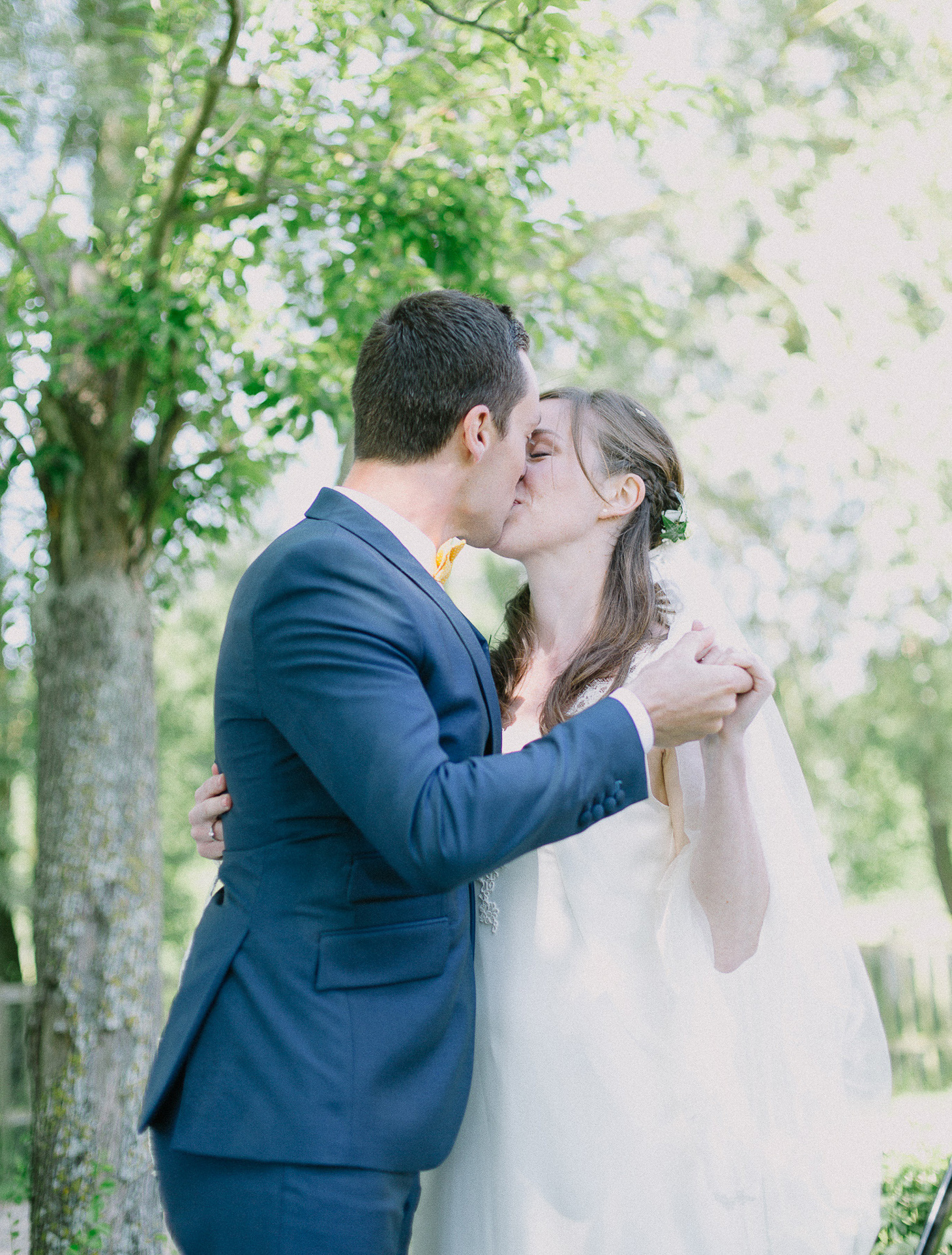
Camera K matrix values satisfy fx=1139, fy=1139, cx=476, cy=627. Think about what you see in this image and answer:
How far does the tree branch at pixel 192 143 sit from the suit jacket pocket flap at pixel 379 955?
9.68 feet

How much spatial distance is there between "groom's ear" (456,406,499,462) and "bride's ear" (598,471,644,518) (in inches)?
29.2

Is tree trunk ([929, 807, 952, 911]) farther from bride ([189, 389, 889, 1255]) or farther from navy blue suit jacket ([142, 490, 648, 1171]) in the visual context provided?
navy blue suit jacket ([142, 490, 648, 1171])

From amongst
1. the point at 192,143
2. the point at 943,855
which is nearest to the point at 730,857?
the point at 192,143

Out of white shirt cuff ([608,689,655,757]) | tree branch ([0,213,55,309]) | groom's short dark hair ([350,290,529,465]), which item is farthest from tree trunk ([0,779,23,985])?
white shirt cuff ([608,689,655,757])

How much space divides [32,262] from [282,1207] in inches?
136

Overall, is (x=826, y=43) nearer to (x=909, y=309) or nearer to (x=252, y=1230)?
(x=909, y=309)

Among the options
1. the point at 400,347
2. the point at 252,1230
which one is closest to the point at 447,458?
the point at 400,347

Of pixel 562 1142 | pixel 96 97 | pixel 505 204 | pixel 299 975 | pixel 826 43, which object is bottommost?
pixel 562 1142

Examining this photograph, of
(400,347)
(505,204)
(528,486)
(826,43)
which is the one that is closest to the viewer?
(400,347)

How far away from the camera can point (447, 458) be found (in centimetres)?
194

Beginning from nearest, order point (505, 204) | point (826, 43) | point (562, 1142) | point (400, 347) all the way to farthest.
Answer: point (400, 347) < point (562, 1142) < point (505, 204) < point (826, 43)

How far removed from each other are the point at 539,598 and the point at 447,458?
828mm

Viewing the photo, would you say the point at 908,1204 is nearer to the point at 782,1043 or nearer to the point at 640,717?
the point at 782,1043

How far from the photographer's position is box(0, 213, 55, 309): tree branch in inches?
156
